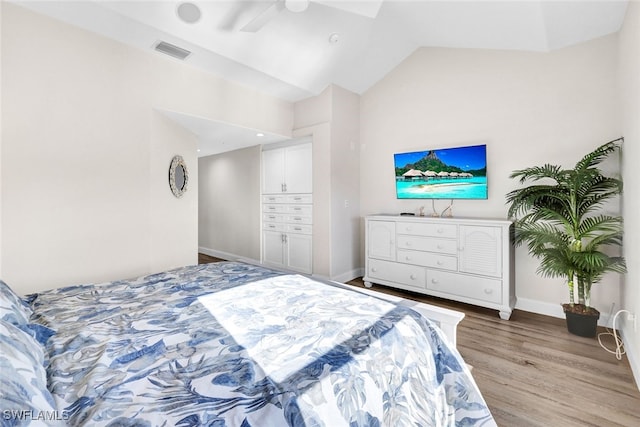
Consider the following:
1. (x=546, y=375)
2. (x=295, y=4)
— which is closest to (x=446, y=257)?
(x=546, y=375)

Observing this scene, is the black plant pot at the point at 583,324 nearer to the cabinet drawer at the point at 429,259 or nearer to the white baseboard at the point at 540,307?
the white baseboard at the point at 540,307

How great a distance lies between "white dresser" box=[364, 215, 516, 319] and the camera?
2.89m

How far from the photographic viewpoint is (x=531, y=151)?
303cm

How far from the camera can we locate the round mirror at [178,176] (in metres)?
3.26

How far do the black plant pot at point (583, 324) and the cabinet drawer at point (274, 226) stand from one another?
349 cm

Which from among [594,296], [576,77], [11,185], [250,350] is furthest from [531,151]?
[11,185]

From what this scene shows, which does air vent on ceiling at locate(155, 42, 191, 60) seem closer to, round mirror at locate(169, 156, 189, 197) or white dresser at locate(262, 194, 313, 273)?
round mirror at locate(169, 156, 189, 197)

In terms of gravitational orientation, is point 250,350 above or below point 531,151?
below

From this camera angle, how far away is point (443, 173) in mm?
3529

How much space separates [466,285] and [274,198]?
2.99 metres

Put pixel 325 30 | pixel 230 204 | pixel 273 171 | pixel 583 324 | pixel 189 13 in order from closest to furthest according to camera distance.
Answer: pixel 583 324, pixel 189 13, pixel 325 30, pixel 273 171, pixel 230 204

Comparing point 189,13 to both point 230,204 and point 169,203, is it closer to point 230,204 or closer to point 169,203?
point 169,203

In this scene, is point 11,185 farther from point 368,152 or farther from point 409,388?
point 368,152

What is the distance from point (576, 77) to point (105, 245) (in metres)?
4.69
